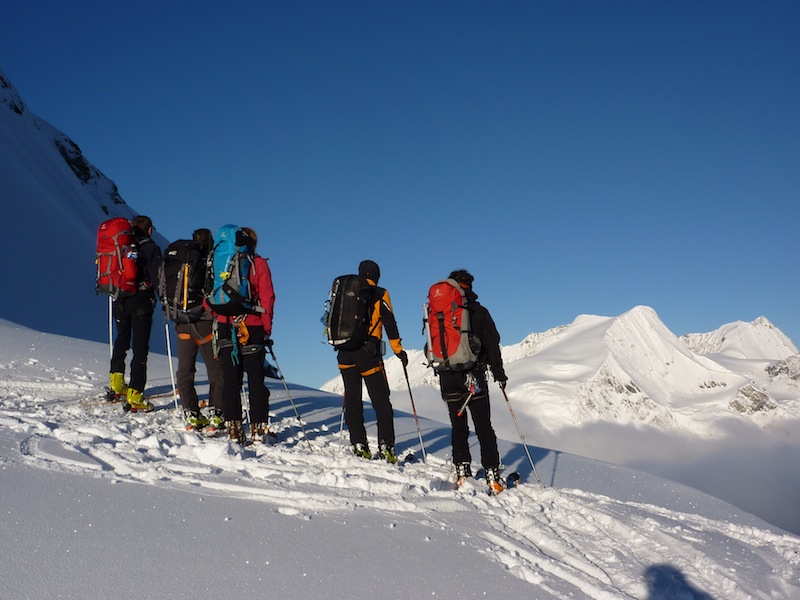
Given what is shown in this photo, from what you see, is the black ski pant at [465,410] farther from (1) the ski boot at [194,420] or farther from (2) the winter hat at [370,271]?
(1) the ski boot at [194,420]

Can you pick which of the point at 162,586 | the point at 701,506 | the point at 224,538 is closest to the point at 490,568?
the point at 224,538

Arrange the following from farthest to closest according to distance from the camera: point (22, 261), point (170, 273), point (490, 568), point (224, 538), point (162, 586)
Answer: point (22, 261) → point (170, 273) → point (490, 568) → point (224, 538) → point (162, 586)

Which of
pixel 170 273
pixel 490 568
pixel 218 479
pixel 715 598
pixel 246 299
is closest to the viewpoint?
pixel 490 568

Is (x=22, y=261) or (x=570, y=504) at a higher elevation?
(x=22, y=261)

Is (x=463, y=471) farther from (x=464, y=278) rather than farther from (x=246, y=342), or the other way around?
(x=246, y=342)

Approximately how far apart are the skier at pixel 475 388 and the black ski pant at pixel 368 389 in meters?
0.76

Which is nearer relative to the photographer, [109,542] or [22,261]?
[109,542]

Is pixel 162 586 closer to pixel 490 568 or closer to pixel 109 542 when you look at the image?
pixel 109 542

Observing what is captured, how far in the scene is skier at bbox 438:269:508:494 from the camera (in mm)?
7254

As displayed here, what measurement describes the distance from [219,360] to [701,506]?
6.72 m

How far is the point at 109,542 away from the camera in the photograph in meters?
3.44

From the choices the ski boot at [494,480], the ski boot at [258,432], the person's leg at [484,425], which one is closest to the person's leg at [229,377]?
the ski boot at [258,432]

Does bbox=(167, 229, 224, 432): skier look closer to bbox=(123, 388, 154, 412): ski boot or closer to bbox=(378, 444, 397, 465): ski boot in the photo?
bbox=(123, 388, 154, 412): ski boot

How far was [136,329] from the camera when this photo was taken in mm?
8766
